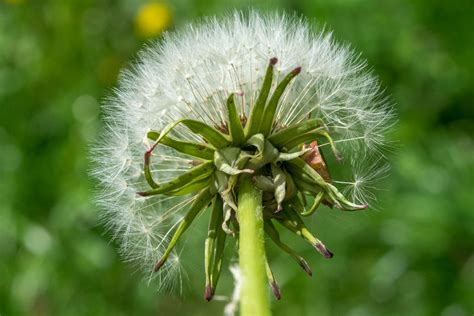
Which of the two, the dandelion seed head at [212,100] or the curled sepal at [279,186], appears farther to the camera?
the dandelion seed head at [212,100]

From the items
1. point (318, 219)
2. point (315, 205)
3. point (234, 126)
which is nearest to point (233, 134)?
point (234, 126)

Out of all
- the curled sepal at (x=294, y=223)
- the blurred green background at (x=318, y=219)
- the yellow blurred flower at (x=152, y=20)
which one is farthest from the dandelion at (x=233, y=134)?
the yellow blurred flower at (x=152, y=20)

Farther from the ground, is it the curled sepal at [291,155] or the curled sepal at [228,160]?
the curled sepal at [291,155]

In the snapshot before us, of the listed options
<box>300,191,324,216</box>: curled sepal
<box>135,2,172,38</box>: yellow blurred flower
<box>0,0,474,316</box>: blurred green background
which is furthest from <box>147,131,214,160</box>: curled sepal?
<box>135,2,172,38</box>: yellow blurred flower

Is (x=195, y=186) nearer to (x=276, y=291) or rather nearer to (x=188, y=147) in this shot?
(x=188, y=147)

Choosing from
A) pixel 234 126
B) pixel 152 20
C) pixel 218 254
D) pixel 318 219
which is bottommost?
pixel 318 219

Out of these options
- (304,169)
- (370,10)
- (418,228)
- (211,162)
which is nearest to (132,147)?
(211,162)

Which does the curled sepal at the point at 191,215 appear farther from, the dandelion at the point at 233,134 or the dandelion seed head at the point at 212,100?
the dandelion seed head at the point at 212,100
